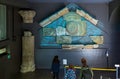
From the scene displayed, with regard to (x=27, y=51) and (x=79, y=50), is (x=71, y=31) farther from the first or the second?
(x=27, y=51)

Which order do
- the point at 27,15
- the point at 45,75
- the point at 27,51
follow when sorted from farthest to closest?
the point at 27,51 → the point at 27,15 → the point at 45,75

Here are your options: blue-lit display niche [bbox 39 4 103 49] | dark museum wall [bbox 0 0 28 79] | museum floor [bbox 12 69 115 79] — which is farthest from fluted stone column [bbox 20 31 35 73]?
blue-lit display niche [bbox 39 4 103 49]

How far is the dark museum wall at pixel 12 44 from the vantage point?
14.6 m

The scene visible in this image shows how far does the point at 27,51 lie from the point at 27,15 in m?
2.21

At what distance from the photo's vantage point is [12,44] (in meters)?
16.5

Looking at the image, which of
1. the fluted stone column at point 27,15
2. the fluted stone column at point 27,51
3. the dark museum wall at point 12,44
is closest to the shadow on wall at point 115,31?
the fluted stone column at point 27,15

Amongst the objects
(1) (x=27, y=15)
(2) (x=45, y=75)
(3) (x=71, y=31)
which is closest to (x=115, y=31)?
(3) (x=71, y=31)


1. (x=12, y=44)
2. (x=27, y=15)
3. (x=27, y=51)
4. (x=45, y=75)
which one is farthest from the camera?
(x=27, y=51)

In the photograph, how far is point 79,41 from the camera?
62.6 feet

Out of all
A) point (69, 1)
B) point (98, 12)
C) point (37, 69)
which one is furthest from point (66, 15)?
point (37, 69)

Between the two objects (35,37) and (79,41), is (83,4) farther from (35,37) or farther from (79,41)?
(35,37)

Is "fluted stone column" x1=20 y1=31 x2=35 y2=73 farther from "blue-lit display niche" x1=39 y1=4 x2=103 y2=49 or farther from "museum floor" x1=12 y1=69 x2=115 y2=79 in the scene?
"blue-lit display niche" x1=39 y1=4 x2=103 y2=49

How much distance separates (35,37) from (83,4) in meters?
3.81

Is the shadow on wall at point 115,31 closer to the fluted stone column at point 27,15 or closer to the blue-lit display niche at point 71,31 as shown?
the blue-lit display niche at point 71,31
